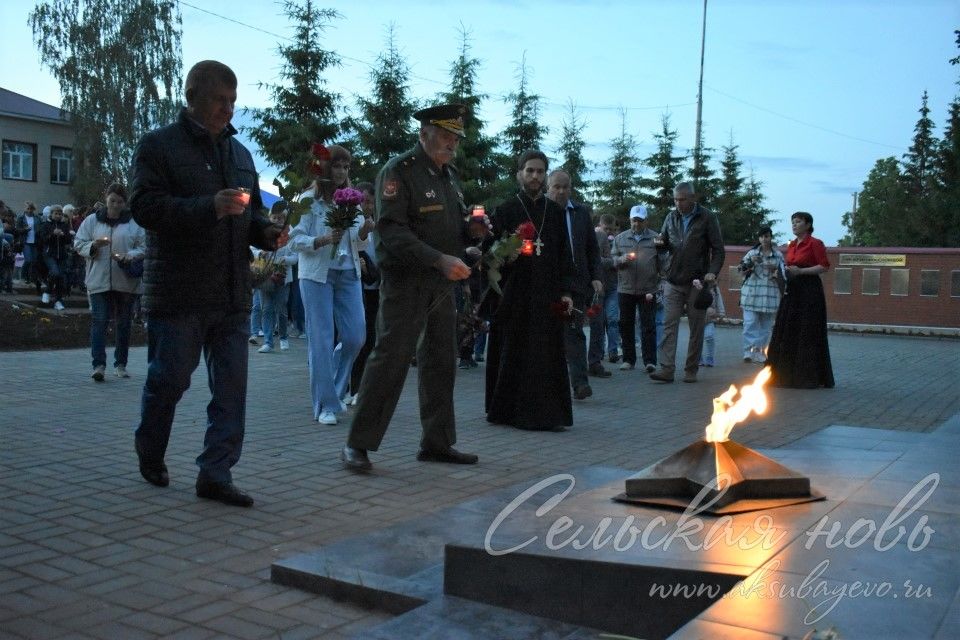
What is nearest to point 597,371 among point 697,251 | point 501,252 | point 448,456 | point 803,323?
point 697,251

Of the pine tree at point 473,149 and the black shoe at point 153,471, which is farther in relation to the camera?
the pine tree at point 473,149

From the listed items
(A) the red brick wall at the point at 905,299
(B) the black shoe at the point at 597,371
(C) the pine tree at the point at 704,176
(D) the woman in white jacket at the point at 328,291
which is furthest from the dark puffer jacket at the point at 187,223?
(C) the pine tree at the point at 704,176

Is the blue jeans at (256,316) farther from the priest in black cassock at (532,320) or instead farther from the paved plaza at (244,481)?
the priest in black cassock at (532,320)

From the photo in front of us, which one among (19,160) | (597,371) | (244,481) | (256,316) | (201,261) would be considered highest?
(19,160)

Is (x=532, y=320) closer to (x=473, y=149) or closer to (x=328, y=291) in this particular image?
(x=328, y=291)

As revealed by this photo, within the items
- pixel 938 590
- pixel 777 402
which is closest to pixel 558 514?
pixel 938 590

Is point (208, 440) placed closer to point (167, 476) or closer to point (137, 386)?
point (167, 476)

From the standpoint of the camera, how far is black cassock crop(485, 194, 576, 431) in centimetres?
847

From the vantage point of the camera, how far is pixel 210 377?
18.9 feet

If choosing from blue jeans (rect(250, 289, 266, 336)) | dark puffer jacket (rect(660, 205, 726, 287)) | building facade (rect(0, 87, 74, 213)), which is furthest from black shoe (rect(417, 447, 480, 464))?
building facade (rect(0, 87, 74, 213))

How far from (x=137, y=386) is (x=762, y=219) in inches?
1725

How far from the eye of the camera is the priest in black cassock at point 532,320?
27.8ft

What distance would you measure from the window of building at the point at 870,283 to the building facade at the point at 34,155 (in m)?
40.6

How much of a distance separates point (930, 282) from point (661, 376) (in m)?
18.6
